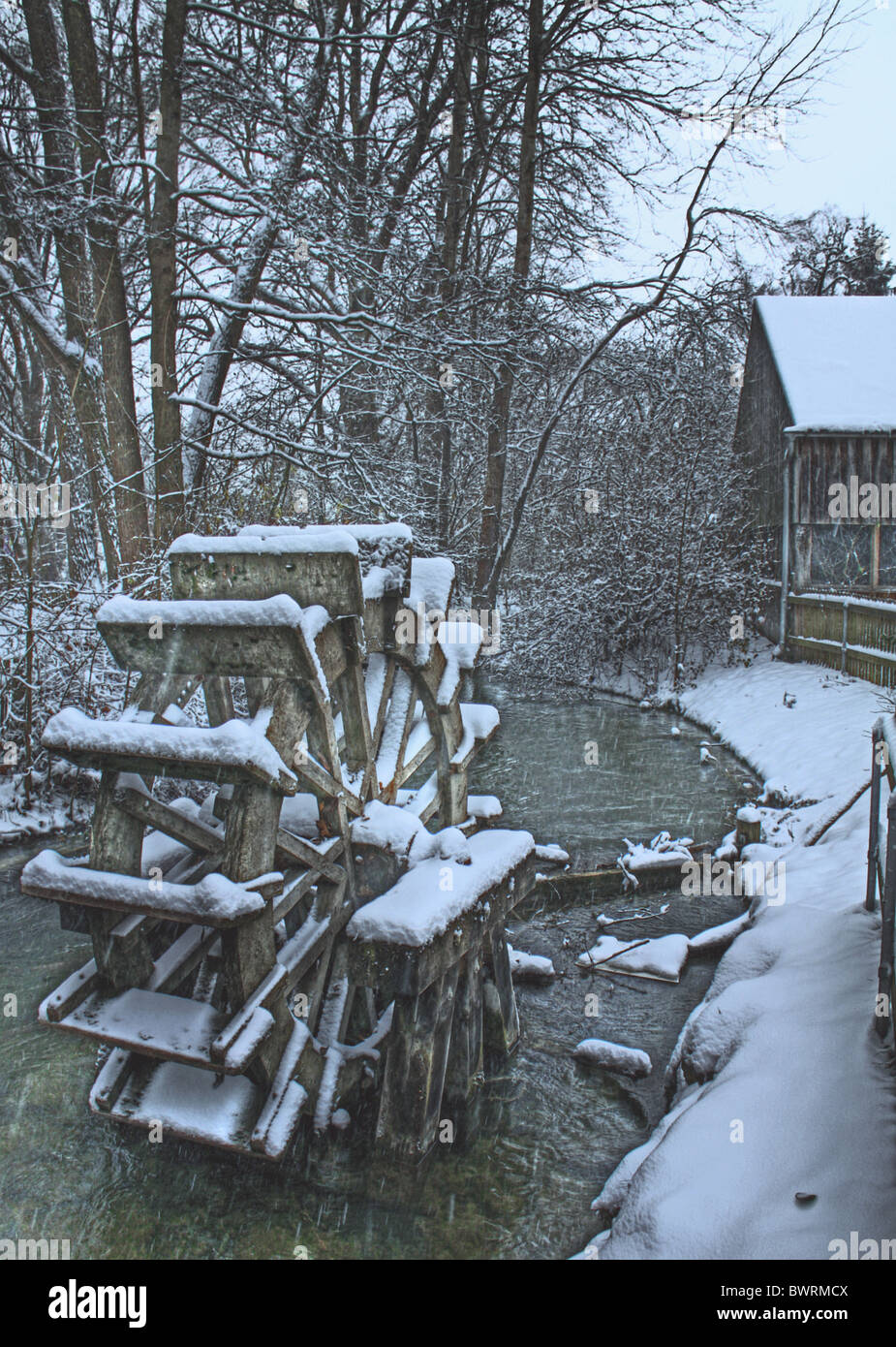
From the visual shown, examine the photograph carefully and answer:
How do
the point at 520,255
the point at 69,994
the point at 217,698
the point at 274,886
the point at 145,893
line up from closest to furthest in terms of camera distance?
the point at 145,893, the point at 274,886, the point at 69,994, the point at 217,698, the point at 520,255

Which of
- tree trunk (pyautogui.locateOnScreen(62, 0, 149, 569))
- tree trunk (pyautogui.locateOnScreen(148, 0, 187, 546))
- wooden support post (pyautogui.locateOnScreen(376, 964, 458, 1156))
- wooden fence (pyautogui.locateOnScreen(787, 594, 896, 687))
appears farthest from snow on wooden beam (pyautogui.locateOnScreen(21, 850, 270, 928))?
wooden fence (pyautogui.locateOnScreen(787, 594, 896, 687))

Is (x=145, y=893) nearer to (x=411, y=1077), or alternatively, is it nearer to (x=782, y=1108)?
(x=411, y=1077)

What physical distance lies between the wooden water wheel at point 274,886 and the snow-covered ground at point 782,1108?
1.06m

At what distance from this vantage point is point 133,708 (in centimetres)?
436

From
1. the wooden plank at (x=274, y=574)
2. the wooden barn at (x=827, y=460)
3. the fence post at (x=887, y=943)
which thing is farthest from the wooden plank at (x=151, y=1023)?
the wooden barn at (x=827, y=460)

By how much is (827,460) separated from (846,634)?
14.2 feet

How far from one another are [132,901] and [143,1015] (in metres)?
0.54

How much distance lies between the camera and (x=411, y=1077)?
3.87m

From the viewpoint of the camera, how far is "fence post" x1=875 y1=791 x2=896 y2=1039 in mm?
3389

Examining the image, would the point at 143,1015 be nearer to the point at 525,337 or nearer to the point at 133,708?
the point at 133,708

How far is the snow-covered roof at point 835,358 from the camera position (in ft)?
49.4

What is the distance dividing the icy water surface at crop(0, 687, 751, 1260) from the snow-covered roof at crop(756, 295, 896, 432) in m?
11.3

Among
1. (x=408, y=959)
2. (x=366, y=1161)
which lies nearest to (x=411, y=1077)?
(x=366, y=1161)
